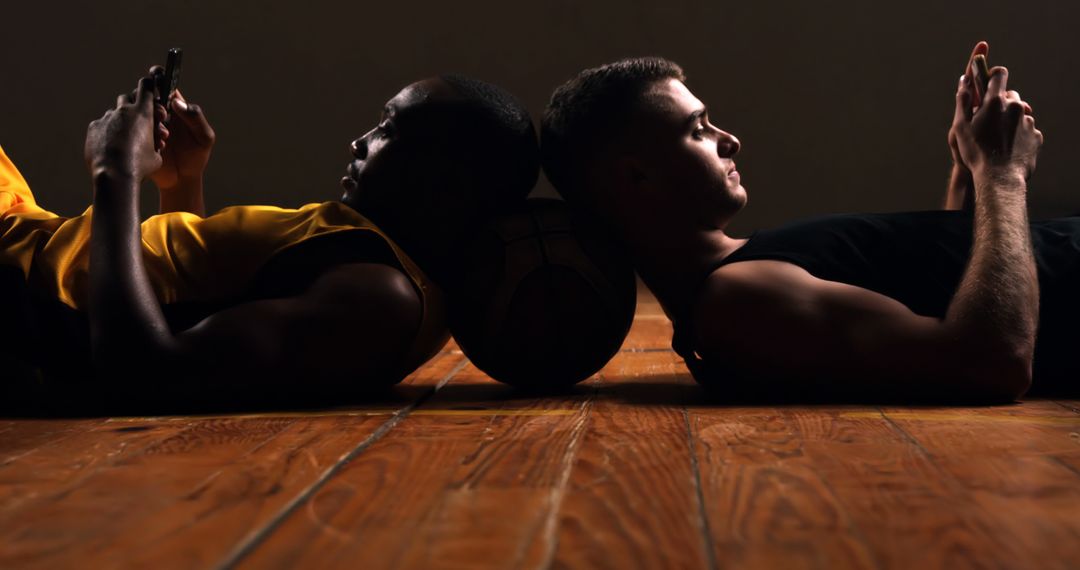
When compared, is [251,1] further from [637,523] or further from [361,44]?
[637,523]

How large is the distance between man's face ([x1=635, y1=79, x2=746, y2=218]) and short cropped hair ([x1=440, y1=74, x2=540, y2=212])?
0.21 metres

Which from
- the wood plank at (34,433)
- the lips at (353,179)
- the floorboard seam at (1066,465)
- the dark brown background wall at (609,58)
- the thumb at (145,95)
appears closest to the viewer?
the floorboard seam at (1066,465)

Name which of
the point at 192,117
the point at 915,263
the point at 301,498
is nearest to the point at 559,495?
the point at 301,498

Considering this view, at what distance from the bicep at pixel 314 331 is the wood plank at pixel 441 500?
17 cm

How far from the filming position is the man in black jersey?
1.73 metres

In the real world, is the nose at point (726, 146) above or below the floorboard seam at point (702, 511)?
above

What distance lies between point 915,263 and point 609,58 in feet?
13.4

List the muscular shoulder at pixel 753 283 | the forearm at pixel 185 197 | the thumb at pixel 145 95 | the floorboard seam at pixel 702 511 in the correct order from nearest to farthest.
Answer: the floorboard seam at pixel 702 511 < the muscular shoulder at pixel 753 283 < the thumb at pixel 145 95 < the forearm at pixel 185 197

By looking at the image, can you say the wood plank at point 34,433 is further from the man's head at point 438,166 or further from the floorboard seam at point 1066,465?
the floorboard seam at point 1066,465

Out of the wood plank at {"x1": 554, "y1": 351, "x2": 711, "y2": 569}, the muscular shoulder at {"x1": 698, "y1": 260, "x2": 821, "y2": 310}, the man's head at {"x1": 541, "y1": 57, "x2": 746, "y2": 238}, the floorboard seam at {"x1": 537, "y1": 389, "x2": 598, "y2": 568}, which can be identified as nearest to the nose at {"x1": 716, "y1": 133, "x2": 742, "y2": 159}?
the man's head at {"x1": 541, "y1": 57, "x2": 746, "y2": 238}

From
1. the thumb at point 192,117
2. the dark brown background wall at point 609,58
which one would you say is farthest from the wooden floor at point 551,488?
the dark brown background wall at point 609,58

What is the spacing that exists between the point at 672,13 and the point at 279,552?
206 inches

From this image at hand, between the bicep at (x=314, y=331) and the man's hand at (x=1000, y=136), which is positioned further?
the man's hand at (x=1000, y=136)

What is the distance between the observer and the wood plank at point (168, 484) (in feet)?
3.14
